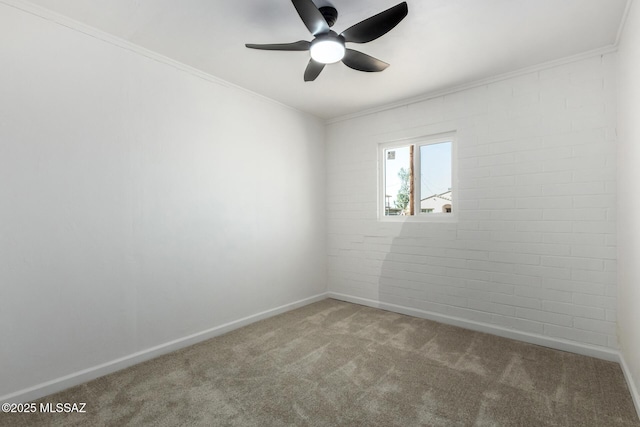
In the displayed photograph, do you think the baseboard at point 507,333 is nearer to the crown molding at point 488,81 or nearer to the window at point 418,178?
the window at point 418,178

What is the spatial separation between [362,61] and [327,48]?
39 centimetres

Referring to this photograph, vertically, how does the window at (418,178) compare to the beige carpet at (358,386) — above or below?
above

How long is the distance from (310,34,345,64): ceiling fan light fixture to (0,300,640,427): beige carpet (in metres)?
2.30

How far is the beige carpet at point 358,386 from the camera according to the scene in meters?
1.81

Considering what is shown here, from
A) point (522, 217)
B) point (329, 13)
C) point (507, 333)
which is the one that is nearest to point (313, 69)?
point (329, 13)

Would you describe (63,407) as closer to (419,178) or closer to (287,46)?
(287,46)

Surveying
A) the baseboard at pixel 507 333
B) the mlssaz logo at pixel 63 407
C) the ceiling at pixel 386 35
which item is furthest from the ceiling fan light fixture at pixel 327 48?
the baseboard at pixel 507 333

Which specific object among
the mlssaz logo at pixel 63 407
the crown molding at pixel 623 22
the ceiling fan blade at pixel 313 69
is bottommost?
the mlssaz logo at pixel 63 407

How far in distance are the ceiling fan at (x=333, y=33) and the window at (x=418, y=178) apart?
59.6 inches

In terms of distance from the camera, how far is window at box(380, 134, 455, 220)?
3459mm

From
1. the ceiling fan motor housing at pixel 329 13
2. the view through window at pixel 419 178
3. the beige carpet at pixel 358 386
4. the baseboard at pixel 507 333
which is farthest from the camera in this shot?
the view through window at pixel 419 178

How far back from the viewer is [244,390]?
2096 millimetres

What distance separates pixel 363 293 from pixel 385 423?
7.64 feet

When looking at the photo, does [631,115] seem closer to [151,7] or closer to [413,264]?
[413,264]
